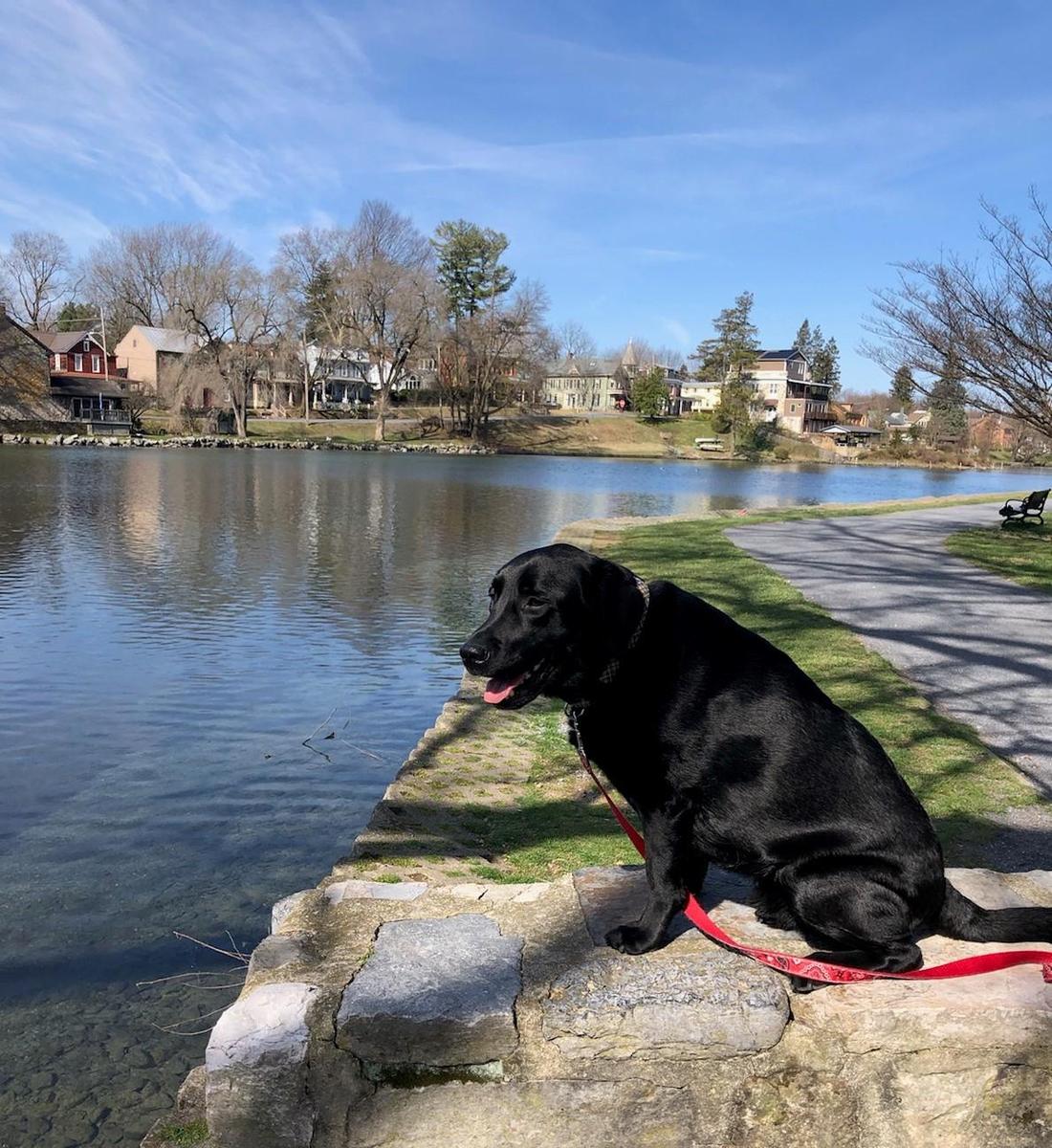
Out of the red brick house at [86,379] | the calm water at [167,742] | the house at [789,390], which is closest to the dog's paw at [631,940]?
the calm water at [167,742]

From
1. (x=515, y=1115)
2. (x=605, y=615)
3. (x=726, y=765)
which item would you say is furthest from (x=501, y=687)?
(x=515, y=1115)

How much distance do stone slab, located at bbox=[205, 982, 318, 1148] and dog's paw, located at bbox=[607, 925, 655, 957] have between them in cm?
103

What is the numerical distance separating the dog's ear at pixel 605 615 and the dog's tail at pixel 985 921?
1.40m

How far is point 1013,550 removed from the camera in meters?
17.6

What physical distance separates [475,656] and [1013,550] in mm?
17334

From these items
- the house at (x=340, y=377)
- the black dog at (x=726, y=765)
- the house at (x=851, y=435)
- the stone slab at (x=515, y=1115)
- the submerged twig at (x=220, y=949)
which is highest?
the house at (x=340, y=377)

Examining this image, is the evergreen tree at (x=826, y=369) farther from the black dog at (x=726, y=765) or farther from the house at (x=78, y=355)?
the black dog at (x=726, y=765)

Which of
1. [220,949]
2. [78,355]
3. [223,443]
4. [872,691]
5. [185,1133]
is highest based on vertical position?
[78,355]

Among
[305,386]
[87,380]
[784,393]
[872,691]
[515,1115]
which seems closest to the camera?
A: [515,1115]

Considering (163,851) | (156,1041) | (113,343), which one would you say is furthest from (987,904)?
(113,343)

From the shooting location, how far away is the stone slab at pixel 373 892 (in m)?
3.61

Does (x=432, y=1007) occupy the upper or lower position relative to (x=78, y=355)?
lower

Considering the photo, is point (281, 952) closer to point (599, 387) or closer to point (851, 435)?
point (851, 435)

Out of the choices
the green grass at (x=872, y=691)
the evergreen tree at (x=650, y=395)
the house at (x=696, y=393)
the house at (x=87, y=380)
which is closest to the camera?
the green grass at (x=872, y=691)
